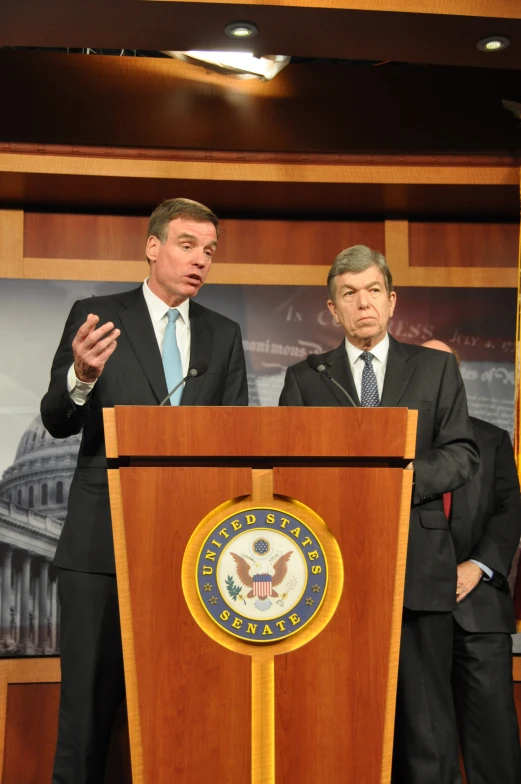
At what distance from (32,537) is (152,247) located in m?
1.26

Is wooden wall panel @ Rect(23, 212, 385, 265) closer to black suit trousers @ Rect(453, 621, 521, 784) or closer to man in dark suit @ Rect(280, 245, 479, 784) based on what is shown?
man in dark suit @ Rect(280, 245, 479, 784)

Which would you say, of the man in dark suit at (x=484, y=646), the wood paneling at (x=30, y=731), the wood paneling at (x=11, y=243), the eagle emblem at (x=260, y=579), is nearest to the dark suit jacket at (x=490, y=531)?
the man in dark suit at (x=484, y=646)

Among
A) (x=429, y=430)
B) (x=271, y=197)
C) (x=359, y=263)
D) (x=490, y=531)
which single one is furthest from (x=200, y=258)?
(x=490, y=531)

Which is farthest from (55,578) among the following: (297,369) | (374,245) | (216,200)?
(374,245)

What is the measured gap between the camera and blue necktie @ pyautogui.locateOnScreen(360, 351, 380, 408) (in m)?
2.41

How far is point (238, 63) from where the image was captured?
3320 millimetres

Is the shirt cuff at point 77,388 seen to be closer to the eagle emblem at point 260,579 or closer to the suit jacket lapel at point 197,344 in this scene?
the suit jacket lapel at point 197,344

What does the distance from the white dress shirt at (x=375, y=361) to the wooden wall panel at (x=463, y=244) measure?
1211 millimetres

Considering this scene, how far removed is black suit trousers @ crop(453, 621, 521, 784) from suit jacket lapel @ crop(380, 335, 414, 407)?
833mm

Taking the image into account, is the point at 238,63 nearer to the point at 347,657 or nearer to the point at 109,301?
the point at 109,301

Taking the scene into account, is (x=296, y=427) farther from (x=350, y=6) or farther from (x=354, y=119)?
(x=354, y=119)

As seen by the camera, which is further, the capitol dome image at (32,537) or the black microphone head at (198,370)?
the capitol dome image at (32,537)

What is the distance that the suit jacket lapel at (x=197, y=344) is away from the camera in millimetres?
2338

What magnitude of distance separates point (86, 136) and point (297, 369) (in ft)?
4.57
